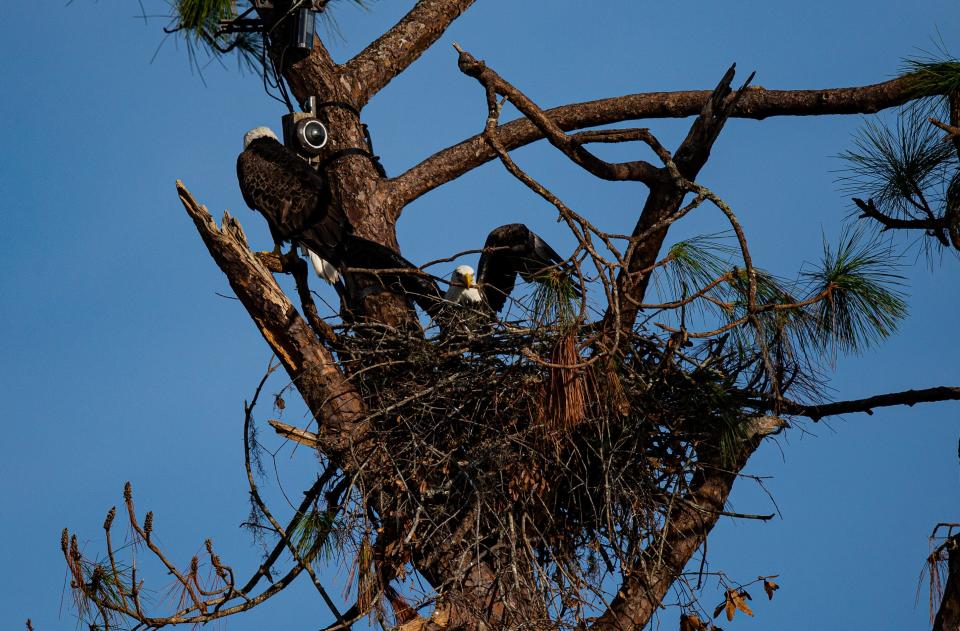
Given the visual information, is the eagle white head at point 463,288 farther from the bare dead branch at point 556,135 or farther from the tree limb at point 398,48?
the bare dead branch at point 556,135

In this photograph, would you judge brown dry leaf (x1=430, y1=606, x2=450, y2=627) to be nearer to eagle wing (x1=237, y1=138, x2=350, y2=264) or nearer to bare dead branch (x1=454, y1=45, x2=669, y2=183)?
bare dead branch (x1=454, y1=45, x2=669, y2=183)

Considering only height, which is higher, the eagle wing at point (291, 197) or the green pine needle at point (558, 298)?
the eagle wing at point (291, 197)

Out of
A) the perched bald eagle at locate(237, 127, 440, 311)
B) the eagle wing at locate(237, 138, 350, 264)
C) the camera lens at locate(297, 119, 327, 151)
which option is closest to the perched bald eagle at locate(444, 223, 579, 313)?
the perched bald eagle at locate(237, 127, 440, 311)

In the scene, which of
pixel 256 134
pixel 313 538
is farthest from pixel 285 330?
pixel 256 134

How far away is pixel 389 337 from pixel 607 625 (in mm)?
1726

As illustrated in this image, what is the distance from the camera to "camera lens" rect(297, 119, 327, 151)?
7367mm

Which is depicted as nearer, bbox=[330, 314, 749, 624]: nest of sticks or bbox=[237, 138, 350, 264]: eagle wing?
bbox=[330, 314, 749, 624]: nest of sticks

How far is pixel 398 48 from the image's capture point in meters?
8.08

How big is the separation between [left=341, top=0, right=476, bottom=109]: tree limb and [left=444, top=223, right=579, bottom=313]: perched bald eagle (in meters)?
1.25

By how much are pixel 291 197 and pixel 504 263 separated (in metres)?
1.41

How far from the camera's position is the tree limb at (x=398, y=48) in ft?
25.7

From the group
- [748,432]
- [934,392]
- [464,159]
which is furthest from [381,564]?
[464,159]

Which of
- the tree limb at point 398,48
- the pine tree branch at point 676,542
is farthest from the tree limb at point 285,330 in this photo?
the tree limb at point 398,48

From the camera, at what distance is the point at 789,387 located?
232 inches
